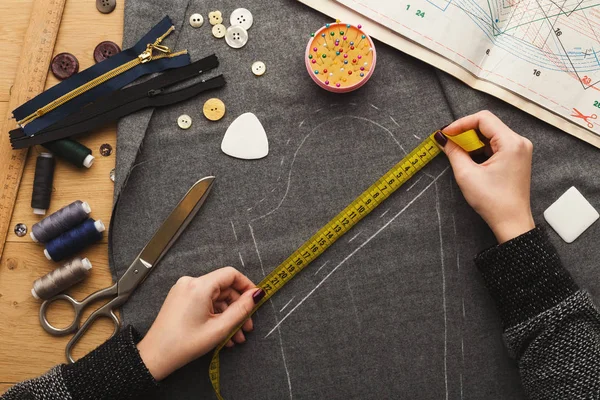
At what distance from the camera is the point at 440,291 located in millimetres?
1274

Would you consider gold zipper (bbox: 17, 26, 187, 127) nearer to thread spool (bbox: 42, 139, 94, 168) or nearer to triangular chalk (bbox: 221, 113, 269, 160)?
thread spool (bbox: 42, 139, 94, 168)

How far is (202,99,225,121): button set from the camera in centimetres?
129

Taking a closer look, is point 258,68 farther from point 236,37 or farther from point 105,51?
point 105,51

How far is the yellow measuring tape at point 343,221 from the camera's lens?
1262mm

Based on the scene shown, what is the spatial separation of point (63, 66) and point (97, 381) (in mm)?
748

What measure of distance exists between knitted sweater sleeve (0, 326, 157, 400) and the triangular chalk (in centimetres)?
49

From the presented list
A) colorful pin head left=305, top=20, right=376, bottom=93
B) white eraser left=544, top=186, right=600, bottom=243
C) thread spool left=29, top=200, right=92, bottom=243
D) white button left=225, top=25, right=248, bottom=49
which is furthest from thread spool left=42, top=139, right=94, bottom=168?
white eraser left=544, top=186, right=600, bottom=243

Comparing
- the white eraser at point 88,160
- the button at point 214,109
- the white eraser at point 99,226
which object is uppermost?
the button at point 214,109

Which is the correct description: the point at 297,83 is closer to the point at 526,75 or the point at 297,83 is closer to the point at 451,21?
the point at 451,21

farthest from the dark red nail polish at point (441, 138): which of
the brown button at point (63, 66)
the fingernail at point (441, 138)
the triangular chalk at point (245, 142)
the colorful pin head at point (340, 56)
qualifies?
the brown button at point (63, 66)

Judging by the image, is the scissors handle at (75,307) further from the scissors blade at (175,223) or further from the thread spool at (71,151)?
the thread spool at (71,151)

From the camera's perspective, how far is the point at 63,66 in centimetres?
130

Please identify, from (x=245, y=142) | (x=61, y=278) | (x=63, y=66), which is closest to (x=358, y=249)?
(x=245, y=142)

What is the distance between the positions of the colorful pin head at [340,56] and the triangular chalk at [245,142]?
190mm
